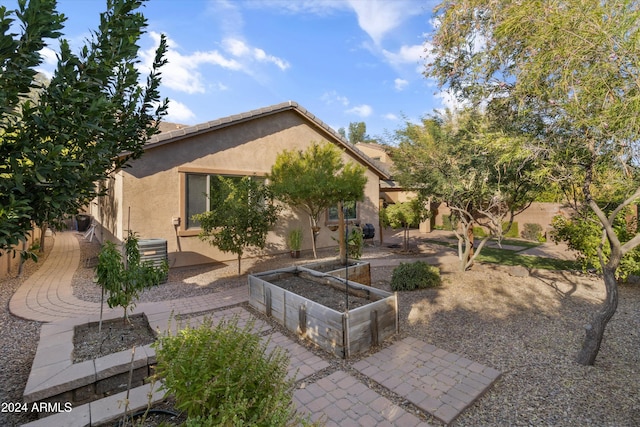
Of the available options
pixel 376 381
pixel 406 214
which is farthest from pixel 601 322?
pixel 406 214

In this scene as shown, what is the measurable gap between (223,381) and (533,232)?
21572 mm

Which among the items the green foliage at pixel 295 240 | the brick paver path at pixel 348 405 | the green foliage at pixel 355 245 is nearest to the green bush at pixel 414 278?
the green foliage at pixel 355 245

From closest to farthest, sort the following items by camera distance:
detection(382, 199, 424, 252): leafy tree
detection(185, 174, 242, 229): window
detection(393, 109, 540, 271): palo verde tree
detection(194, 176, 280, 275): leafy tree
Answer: detection(393, 109, 540, 271): palo verde tree → detection(194, 176, 280, 275): leafy tree → detection(185, 174, 242, 229): window → detection(382, 199, 424, 252): leafy tree

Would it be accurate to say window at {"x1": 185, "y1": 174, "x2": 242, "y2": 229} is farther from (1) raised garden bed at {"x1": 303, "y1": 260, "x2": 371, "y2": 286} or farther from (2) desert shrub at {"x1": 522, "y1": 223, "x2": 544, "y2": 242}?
(2) desert shrub at {"x1": 522, "y1": 223, "x2": 544, "y2": 242}

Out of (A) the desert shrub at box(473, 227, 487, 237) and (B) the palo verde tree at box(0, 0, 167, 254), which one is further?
(A) the desert shrub at box(473, 227, 487, 237)

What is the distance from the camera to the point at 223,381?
2.45 m

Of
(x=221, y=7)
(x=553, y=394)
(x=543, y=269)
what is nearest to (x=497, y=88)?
(x=553, y=394)

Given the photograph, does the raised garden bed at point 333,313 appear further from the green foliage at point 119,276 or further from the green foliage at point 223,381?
the green foliage at point 119,276

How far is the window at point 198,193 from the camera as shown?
10.4 meters

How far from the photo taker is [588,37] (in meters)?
3.82

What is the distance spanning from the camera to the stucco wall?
9367mm

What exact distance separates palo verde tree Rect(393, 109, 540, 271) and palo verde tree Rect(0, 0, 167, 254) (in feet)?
20.6

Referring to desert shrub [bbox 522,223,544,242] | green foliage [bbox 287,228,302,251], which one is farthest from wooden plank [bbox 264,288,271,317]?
desert shrub [bbox 522,223,544,242]

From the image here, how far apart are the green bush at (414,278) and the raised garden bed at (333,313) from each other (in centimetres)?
203
